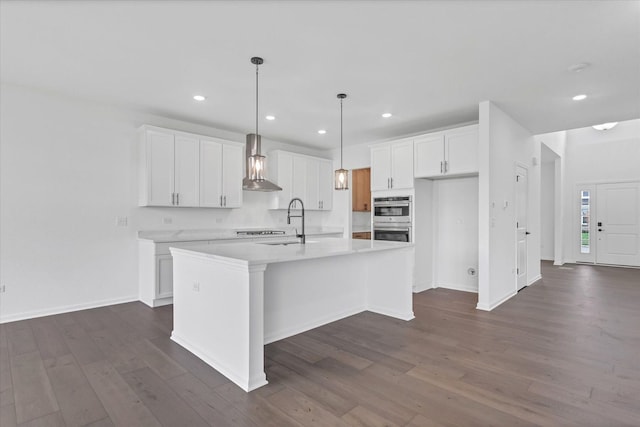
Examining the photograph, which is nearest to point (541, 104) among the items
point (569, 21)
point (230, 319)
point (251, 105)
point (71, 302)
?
point (569, 21)

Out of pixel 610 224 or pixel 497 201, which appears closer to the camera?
pixel 497 201

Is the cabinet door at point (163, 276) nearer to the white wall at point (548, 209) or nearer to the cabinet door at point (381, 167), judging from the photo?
the cabinet door at point (381, 167)

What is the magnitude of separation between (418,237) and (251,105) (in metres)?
3.03

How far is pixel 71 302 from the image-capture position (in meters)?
4.03

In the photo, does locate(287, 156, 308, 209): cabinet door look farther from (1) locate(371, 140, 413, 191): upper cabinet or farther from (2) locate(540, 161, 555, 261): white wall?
(2) locate(540, 161, 555, 261): white wall

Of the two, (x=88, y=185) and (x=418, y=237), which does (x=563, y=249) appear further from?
(x=88, y=185)

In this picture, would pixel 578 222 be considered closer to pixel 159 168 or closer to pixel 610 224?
pixel 610 224

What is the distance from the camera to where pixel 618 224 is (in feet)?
25.0

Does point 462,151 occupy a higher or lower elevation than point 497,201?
higher

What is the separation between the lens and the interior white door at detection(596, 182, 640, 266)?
742cm

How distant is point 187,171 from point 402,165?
3128mm

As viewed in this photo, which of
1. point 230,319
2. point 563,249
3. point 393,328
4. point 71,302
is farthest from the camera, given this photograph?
point 563,249

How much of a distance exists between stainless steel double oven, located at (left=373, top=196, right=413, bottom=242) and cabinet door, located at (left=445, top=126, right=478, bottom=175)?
80 centimetres

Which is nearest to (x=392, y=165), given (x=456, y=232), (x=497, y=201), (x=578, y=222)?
(x=456, y=232)
